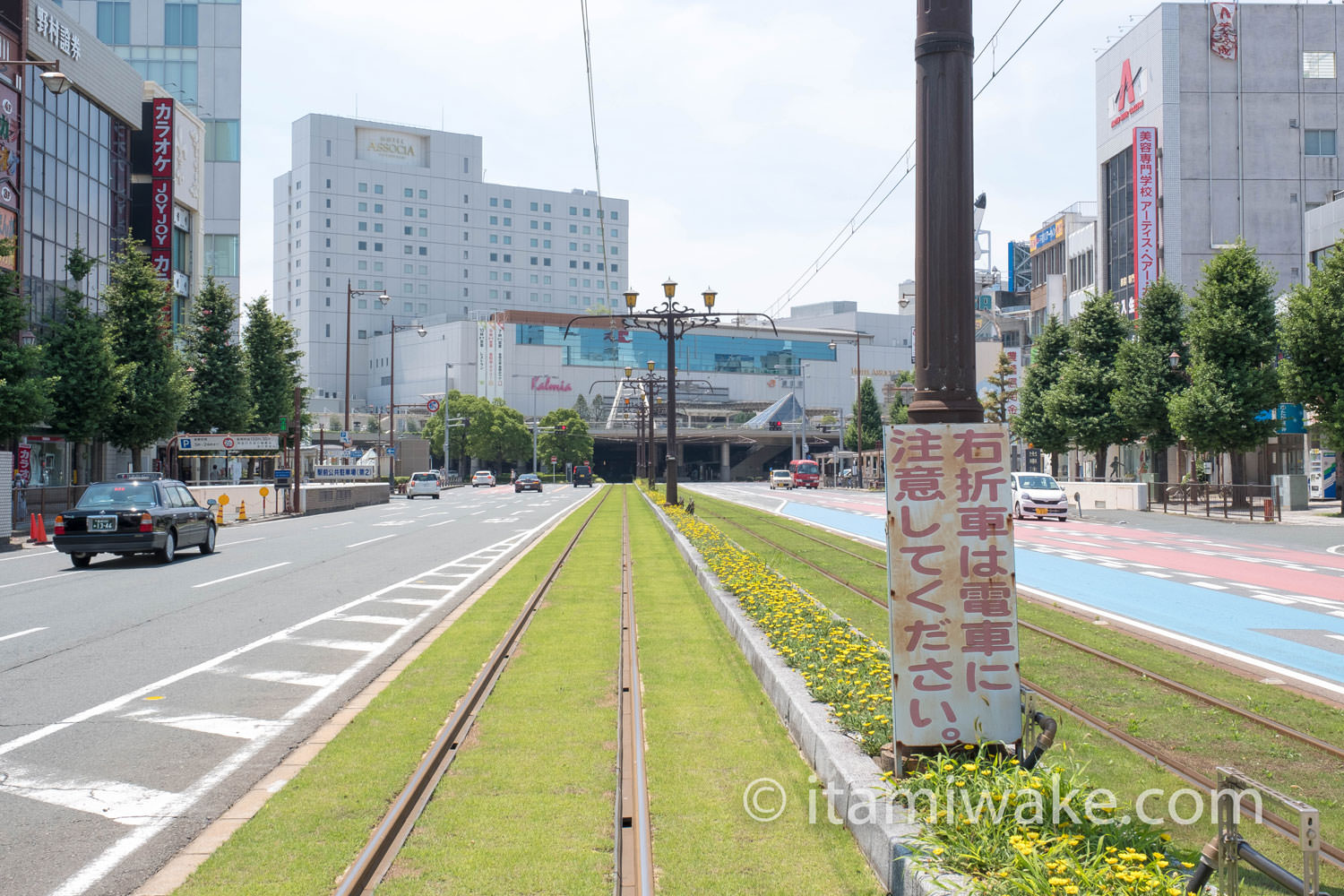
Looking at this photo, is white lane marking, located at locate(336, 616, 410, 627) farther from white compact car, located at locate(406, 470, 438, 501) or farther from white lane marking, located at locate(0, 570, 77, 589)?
white compact car, located at locate(406, 470, 438, 501)

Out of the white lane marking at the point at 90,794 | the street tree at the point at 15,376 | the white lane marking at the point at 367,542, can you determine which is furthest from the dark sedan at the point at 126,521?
the white lane marking at the point at 90,794

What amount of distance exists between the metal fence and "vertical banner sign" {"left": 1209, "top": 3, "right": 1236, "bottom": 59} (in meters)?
32.6

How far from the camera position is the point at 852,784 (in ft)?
17.1

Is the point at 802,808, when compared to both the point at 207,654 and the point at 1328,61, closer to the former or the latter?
the point at 207,654

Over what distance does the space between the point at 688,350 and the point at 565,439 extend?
106 feet

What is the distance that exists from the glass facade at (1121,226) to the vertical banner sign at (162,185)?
55.9m

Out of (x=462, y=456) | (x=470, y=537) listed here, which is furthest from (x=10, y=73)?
(x=462, y=456)

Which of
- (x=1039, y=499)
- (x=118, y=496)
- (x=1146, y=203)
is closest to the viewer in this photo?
(x=118, y=496)

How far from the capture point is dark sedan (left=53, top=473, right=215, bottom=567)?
65.2 ft

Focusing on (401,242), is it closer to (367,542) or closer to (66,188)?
(66,188)

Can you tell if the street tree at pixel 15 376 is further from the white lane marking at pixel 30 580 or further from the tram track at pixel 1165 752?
the tram track at pixel 1165 752

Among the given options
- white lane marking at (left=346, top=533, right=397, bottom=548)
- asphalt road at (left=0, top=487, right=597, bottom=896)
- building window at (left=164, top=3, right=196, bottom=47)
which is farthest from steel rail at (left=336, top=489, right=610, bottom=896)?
building window at (left=164, top=3, right=196, bottom=47)
